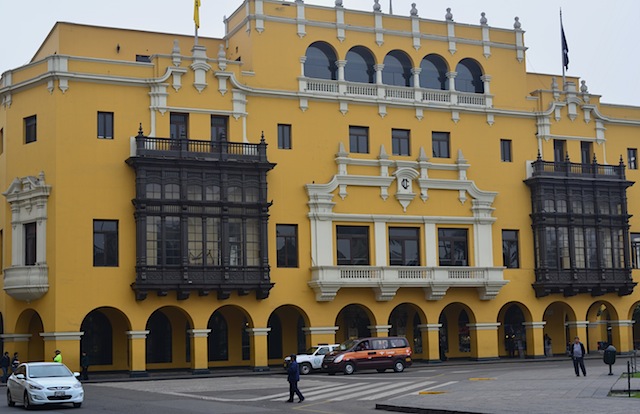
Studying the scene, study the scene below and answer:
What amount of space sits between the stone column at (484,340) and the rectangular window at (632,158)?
15362 millimetres

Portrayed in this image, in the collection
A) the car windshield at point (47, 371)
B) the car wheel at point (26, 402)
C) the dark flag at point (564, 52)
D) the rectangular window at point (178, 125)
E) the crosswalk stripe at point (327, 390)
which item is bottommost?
the crosswalk stripe at point (327, 390)

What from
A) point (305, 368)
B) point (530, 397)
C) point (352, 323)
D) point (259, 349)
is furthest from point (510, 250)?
point (530, 397)

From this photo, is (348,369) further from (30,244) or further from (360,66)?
(360,66)

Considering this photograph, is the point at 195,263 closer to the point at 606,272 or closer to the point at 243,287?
the point at 243,287

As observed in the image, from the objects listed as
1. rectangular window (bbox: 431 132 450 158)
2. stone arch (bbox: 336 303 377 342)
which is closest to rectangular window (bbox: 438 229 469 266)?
rectangular window (bbox: 431 132 450 158)

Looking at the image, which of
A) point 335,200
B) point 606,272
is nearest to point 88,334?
point 335,200

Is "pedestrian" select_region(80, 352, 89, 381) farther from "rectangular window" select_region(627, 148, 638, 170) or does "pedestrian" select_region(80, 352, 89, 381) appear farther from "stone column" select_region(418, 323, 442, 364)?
"rectangular window" select_region(627, 148, 638, 170)

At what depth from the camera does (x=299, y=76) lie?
5425cm

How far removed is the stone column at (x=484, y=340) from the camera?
56.8m

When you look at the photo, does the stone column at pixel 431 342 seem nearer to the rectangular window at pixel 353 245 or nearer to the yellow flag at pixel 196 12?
the rectangular window at pixel 353 245

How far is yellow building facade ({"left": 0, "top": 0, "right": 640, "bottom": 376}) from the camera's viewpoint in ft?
159

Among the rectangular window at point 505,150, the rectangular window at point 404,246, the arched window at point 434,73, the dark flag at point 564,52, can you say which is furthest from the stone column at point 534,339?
the dark flag at point 564,52

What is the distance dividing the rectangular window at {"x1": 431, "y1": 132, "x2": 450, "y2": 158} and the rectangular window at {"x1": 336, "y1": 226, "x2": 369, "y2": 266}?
23.2ft

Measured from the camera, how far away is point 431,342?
55500 mm
